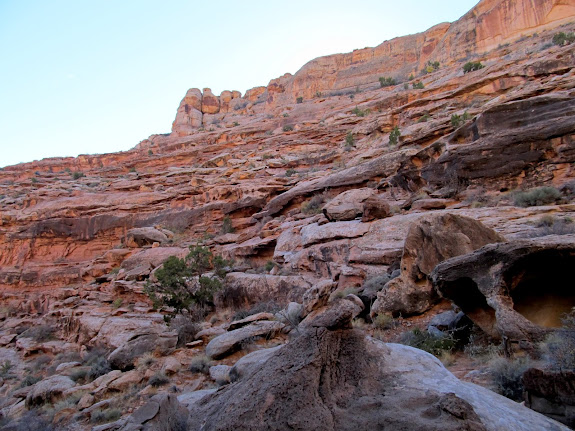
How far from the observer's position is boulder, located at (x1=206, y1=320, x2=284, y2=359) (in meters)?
6.76

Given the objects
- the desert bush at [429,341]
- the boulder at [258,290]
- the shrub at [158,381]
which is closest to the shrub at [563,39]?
the boulder at [258,290]

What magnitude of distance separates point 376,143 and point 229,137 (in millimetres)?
20926

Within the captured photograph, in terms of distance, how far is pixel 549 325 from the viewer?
4.02 meters

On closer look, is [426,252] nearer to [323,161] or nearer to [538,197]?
[538,197]

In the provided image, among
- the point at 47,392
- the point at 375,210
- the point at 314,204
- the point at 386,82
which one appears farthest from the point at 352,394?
the point at 386,82

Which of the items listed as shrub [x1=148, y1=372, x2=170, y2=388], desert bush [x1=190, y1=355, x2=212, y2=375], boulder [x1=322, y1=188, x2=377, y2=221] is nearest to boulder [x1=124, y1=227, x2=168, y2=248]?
boulder [x1=322, y1=188, x2=377, y2=221]

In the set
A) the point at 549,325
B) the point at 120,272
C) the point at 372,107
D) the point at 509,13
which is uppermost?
the point at 509,13

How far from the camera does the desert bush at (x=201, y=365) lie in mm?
6405

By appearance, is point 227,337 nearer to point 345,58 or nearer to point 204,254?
point 204,254

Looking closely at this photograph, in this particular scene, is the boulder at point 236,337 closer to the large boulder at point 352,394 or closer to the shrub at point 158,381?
the shrub at point 158,381

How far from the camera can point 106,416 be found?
5.29 metres

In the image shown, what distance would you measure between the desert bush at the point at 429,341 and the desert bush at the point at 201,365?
148 inches

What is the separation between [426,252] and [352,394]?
14.7 ft

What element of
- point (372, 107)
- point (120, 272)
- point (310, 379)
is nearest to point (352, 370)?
point (310, 379)
